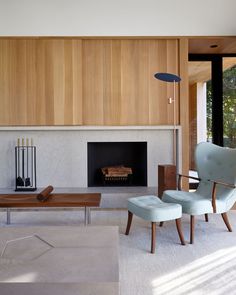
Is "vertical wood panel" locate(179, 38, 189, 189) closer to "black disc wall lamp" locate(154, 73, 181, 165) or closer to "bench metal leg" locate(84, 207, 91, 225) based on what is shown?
"black disc wall lamp" locate(154, 73, 181, 165)

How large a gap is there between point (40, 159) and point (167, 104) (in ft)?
7.49

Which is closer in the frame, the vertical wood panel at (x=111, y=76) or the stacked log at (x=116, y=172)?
the vertical wood panel at (x=111, y=76)

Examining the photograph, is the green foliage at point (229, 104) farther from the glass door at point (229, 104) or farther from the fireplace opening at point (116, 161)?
the fireplace opening at point (116, 161)

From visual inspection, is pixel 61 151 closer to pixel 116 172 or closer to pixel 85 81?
pixel 116 172

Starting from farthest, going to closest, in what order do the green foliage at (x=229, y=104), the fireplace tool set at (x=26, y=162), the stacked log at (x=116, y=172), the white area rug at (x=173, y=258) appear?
the green foliage at (x=229, y=104), the stacked log at (x=116, y=172), the fireplace tool set at (x=26, y=162), the white area rug at (x=173, y=258)

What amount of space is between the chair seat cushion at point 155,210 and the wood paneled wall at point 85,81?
2.04 meters

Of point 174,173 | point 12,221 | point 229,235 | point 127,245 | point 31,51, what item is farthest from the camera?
point 31,51

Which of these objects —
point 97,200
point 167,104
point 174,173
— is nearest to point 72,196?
point 97,200

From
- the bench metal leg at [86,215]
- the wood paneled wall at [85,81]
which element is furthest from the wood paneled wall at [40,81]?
the bench metal leg at [86,215]

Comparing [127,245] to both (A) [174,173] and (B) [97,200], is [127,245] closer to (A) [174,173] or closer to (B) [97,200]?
(B) [97,200]

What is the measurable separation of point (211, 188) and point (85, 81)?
260cm

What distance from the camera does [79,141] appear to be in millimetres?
4930

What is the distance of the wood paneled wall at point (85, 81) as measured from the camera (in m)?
4.77

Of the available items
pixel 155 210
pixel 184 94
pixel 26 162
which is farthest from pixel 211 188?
pixel 26 162
